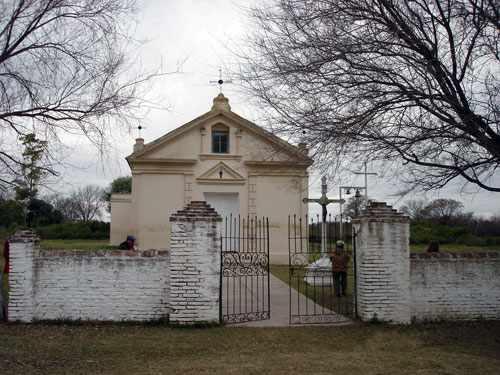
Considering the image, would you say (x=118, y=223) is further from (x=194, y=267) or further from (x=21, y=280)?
(x=194, y=267)

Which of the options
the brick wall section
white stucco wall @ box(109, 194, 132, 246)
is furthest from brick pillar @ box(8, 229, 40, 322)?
white stucco wall @ box(109, 194, 132, 246)

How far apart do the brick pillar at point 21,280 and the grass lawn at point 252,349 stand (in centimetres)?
27

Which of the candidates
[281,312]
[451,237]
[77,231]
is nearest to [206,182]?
[281,312]

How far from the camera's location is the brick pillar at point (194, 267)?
26.3 ft

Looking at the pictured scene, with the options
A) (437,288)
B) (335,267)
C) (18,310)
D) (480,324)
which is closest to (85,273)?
(18,310)

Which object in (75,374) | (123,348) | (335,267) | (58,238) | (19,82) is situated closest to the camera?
(75,374)

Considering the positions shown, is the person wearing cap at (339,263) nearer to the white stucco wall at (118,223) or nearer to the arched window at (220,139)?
the arched window at (220,139)

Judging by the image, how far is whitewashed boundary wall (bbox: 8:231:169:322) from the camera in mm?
8164

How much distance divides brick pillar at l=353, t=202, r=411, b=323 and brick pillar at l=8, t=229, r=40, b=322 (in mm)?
5914

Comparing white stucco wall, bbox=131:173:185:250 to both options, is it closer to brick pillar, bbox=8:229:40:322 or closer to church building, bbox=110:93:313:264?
church building, bbox=110:93:313:264

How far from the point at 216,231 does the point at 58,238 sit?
31741mm

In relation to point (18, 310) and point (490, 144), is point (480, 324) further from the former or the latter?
point (18, 310)

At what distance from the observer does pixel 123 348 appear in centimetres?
678

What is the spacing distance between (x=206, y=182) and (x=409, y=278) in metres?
11.6
